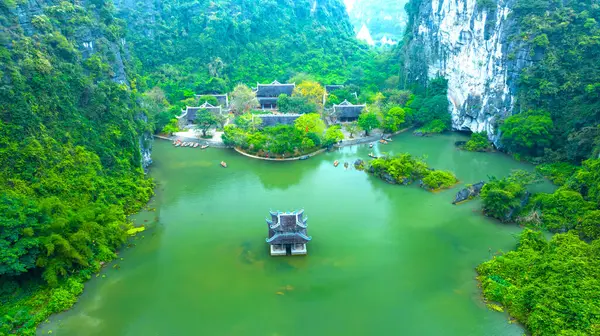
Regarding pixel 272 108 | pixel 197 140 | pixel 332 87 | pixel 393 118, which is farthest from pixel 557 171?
pixel 272 108

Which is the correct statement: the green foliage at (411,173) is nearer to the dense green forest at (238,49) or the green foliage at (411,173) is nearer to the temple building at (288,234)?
the temple building at (288,234)

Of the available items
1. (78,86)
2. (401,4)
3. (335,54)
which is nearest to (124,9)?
(335,54)

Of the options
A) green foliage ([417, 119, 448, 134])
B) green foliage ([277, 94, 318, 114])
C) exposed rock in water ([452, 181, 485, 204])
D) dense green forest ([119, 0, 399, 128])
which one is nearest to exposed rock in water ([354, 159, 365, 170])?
exposed rock in water ([452, 181, 485, 204])

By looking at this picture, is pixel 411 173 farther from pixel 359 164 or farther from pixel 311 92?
pixel 311 92

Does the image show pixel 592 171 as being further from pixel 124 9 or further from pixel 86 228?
pixel 124 9

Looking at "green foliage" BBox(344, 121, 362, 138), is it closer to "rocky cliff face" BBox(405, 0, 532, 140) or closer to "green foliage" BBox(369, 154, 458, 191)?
"green foliage" BBox(369, 154, 458, 191)
